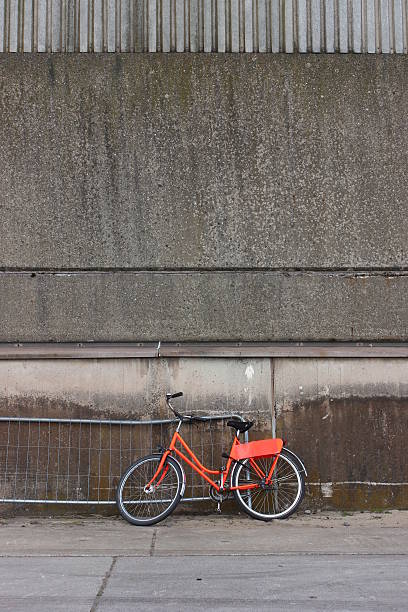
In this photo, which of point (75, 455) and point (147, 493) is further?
point (75, 455)

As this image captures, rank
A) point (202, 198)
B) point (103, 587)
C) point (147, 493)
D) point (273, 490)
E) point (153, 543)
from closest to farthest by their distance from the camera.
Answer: point (103, 587) → point (153, 543) → point (147, 493) → point (273, 490) → point (202, 198)

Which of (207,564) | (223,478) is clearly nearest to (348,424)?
(223,478)

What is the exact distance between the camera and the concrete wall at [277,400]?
287 inches

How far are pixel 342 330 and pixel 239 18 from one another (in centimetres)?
352

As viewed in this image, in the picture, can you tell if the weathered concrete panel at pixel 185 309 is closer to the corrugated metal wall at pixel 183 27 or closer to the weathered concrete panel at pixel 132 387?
the weathered concrete panel at pixel 132 387

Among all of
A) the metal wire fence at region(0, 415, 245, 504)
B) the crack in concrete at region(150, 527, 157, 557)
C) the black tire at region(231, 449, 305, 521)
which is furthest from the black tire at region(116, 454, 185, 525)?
the black tire at region(231, 449, 305, 521)

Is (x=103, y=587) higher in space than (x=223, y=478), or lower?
lower

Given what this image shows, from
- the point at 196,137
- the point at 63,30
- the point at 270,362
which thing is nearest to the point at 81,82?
the point at 63,30

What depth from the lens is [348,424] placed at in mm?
7320

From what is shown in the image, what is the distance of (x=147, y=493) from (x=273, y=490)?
121 centimetres

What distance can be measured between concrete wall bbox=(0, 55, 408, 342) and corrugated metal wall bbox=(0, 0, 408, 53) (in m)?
0.18

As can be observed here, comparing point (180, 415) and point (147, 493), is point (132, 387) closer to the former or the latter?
point (180, 415)

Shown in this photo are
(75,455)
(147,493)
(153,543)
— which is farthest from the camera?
(75,455)

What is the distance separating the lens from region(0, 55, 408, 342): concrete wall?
24.8 feet
